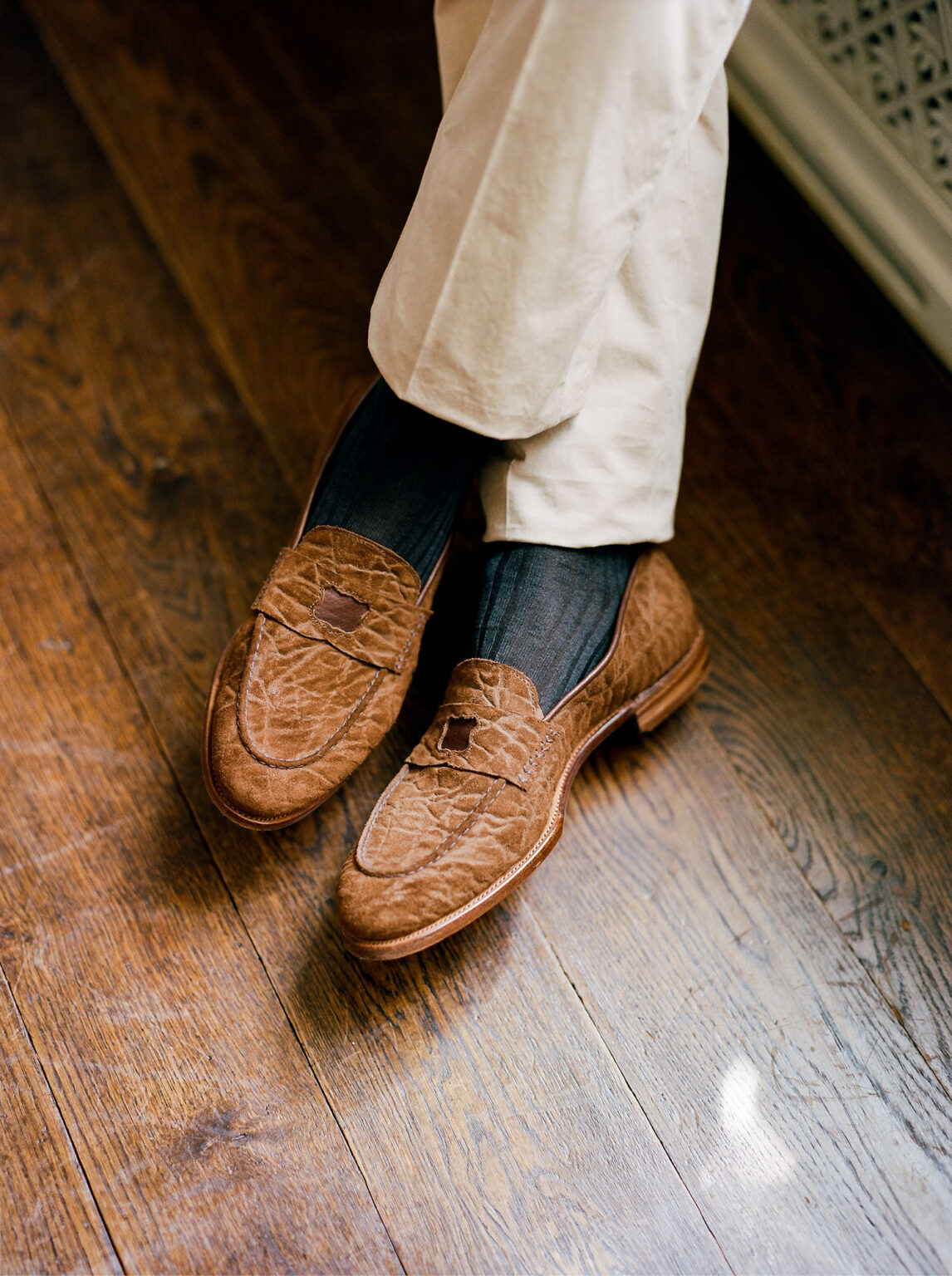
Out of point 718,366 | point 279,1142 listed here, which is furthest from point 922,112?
point 279,1142

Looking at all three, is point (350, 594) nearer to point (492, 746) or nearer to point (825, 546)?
point (492, 746)

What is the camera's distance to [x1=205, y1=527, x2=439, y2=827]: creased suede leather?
2.17ft

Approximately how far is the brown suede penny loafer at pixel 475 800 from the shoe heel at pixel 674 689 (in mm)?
15

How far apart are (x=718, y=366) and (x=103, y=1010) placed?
2.56 feet

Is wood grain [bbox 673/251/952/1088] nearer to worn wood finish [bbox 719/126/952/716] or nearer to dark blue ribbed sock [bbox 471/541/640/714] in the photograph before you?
worn wood finish [bbox 719/126/952/716]

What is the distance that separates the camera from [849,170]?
0.85 m

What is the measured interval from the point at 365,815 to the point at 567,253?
43 cm

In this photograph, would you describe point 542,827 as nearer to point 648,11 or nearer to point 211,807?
point 211,807

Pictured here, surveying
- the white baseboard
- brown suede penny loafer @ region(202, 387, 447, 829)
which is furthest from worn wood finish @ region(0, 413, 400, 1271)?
the white baseboard

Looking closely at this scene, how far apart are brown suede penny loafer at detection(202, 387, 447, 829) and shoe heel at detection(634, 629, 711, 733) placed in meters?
0.19

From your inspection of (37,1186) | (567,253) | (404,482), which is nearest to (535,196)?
(567,253)

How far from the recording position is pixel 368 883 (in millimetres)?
633

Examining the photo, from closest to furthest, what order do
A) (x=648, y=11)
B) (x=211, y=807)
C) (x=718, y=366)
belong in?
(x=648, y=11), (x=211, y=807), (x=718, y=366)

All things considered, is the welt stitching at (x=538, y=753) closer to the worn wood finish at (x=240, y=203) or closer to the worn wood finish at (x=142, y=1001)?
the worn wood finish at (x=142, y=1001)
